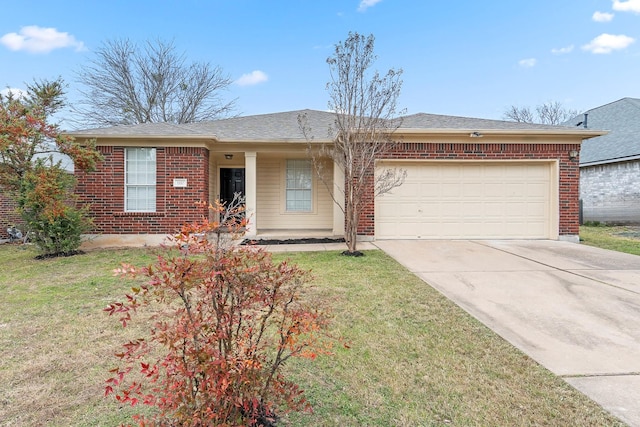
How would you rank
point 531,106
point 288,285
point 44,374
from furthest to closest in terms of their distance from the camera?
point 531,106 → point 44,374 → point 288,285

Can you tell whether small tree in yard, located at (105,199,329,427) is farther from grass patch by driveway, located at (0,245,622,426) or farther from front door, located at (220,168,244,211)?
front door, located at (220,168,244,211)

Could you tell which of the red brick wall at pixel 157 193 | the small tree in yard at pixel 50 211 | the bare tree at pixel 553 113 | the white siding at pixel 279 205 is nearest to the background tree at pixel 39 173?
the small tree in yard at pixel 50 211

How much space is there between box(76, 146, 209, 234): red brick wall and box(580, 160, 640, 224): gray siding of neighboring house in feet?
57.2

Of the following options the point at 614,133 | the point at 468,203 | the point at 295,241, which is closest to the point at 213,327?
the point at 295,241

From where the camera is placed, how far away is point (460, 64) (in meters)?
18.0

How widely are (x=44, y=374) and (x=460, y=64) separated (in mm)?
20390

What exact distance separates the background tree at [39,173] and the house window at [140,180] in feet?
3.24

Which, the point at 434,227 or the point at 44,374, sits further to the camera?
the point at 434,227

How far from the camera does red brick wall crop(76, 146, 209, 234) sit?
9.16 metres

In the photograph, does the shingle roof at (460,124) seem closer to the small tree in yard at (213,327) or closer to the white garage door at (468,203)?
the white garage door at (468,203)

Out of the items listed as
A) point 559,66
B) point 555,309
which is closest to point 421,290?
point 555,309

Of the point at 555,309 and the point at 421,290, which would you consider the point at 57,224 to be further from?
the point at 555,309

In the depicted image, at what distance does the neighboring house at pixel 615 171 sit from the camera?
14.5 m

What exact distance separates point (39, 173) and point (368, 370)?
855cm
